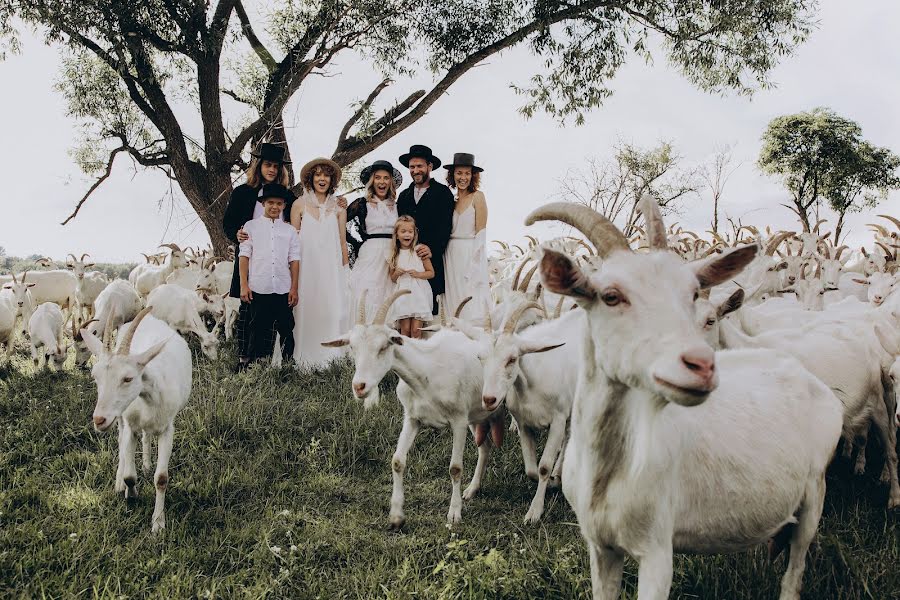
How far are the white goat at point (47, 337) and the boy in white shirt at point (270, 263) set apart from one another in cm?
359

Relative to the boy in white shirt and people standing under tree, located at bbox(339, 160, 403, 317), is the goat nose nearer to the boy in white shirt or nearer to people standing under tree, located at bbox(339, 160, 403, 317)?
people standing under tree, located at bbox(339, 160, 403, 317)

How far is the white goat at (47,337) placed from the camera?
30.0 ft

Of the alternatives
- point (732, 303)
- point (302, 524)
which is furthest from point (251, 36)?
point (732, 303)

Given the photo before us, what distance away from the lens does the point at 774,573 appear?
350 centimetres

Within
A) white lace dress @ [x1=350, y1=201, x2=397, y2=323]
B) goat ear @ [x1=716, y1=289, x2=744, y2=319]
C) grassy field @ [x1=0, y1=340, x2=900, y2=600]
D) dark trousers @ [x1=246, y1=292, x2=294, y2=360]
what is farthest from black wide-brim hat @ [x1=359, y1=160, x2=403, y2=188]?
goat ear @ [x1=716, y1=289, x2=744, y2=319]

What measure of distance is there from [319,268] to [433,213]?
1.81 metres

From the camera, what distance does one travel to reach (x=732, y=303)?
4.39m

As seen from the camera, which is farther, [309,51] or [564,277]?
[309,51]

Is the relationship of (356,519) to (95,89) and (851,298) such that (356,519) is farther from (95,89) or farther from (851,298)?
(95,89)

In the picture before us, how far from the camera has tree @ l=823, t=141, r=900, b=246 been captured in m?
34.1

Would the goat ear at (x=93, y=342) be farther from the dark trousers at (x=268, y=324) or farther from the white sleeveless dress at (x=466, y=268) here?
the white sleeveless dress at (x=466, y=268)

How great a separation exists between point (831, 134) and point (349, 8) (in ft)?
102

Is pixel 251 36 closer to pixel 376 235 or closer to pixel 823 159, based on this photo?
pixel 376 235

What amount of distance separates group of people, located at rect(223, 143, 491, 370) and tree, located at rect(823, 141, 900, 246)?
1335 inches
